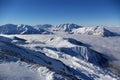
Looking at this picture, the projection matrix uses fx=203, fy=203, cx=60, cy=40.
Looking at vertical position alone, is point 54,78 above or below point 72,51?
above

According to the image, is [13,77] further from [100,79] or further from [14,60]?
[100,79]

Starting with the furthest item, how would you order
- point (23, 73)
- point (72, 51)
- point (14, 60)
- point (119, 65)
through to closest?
point (72, 51)
point (119, 65)
point (14, 60)
point (23, 73)

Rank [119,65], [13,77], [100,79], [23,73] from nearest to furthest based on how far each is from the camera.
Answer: [13,77] → [23,73] → [100,79] → [119,65]

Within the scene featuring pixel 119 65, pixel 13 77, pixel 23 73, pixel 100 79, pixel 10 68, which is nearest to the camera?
pixel 13 77

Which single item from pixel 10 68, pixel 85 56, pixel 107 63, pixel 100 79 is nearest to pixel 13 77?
pixel 10 68

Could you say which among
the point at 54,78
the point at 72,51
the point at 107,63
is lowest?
the point at 107,63

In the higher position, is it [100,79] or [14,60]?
[14,60]

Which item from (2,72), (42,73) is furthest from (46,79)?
(2,72)

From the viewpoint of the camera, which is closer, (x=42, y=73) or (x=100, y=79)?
(x=42, y=73)

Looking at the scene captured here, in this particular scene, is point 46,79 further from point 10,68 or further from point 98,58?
point 98,58
